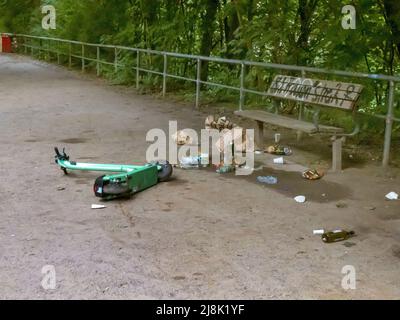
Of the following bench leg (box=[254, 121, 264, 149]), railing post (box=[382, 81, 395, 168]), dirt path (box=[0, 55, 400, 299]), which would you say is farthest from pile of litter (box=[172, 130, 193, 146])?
railing post (box=[382, 81, 395, 168])

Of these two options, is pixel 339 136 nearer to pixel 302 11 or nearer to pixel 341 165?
pixel 341 165

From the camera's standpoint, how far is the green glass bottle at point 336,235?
4.39 m

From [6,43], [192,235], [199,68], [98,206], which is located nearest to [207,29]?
[199,68]

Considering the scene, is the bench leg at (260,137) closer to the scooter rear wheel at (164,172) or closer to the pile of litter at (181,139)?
the pile of litter at (181,139)

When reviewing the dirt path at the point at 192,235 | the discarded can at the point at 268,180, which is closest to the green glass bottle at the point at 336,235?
the dirt path at the point at 192,235

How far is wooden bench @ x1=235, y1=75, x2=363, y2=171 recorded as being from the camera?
6.50 metres

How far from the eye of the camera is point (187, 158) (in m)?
6.86

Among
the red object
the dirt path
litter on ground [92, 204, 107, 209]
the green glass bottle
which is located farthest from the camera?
the red object

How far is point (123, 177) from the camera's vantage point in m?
5.41

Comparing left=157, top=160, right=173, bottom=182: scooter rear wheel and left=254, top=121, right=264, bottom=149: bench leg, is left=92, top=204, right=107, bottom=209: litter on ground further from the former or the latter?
left=254, top=121, right=264, bottom=149: bench leg

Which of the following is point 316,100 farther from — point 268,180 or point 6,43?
point 6,43

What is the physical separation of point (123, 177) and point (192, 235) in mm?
1181

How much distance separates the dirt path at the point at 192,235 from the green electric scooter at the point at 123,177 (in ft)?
0.35

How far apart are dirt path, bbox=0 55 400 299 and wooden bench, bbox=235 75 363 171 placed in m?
0.43
